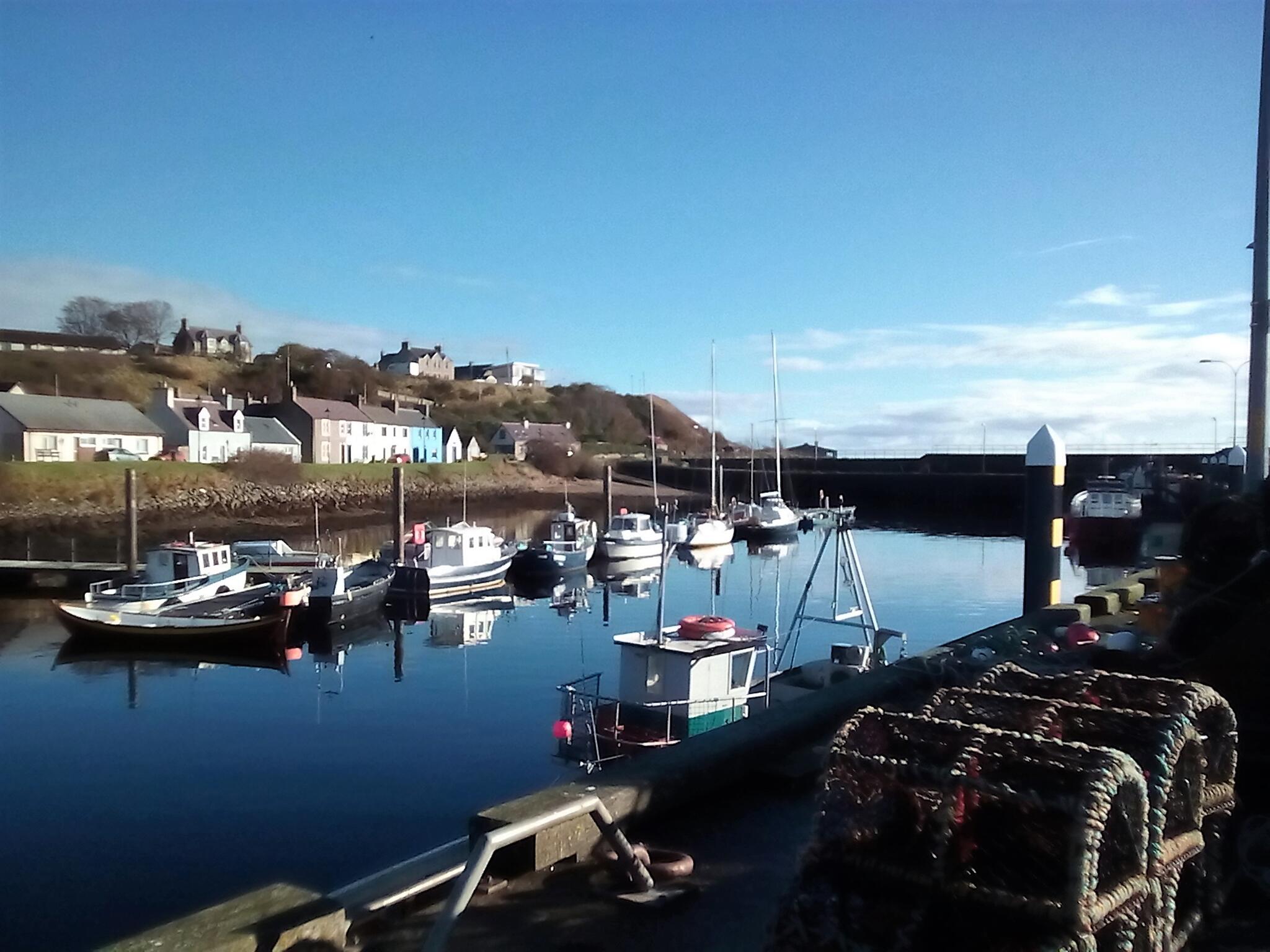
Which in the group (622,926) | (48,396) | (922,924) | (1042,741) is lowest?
(622,926)

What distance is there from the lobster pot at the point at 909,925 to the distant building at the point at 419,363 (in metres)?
162

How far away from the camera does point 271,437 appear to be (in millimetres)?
84375

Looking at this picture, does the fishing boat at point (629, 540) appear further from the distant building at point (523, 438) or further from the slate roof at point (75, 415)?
the distant building at point (523, 438)

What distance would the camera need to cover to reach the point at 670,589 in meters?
47.3

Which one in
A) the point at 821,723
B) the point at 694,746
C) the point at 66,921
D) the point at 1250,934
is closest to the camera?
the point at 1250,934

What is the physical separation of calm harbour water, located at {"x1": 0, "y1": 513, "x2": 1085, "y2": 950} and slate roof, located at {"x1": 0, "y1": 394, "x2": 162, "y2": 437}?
127 ft

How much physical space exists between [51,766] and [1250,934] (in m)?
20.8

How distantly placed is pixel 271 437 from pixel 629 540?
145 ft

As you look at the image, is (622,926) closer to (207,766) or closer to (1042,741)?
(1042,741)

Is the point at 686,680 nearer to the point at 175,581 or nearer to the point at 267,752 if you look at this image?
the point at 267,752

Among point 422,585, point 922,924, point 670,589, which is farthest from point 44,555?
point 922,924

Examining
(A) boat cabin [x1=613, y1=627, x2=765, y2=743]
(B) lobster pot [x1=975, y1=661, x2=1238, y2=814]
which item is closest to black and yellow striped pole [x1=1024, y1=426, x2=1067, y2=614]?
(A) boat cabin [x1=613, y1=627, x2=765, y2=743]

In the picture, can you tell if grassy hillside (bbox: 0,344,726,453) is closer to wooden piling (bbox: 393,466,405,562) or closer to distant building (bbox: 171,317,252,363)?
distant building (bbox: 171,317,252,363)

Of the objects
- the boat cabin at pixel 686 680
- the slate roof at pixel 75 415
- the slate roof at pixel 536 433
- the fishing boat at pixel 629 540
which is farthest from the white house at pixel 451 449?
the boat cabin at pixel 686 680
